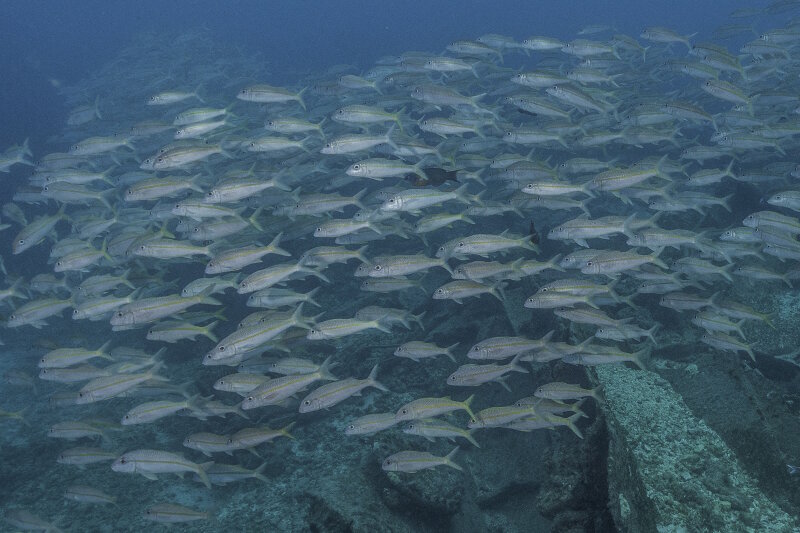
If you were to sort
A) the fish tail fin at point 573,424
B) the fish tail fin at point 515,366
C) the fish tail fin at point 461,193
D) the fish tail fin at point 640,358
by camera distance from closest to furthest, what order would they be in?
1. the fish tail fin at point 573,424
2. the fish tail fin at point 640,358
3. the fish tail fin at point 515,366
4. the fish tail fin at point 461,193

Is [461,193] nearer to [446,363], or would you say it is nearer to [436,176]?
[436,176]

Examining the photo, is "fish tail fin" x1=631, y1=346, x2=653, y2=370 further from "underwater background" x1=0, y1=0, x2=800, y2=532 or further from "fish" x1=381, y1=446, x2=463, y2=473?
"fish" x1=381, y1=446, x2=463, y2=473

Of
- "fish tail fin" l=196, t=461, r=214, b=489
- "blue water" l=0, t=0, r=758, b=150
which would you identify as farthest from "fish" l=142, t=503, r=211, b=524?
"blue water" l=0, t=0, r=758, b=150

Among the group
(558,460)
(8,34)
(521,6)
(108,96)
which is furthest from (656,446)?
(521,6)

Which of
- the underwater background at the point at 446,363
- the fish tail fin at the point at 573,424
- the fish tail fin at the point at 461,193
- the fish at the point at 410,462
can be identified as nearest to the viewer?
the underwater background at the point at 446,363

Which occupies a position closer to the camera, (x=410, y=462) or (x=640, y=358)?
(x=410, y=462)

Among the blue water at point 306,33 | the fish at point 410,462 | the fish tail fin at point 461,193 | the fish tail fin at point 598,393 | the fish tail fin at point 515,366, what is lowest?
the fish at point 410,462

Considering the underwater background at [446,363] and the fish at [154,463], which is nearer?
the underwater background at [446,363]

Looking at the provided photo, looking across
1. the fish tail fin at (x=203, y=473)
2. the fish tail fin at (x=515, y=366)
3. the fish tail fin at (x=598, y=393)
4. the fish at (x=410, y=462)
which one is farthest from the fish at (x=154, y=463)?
the fish tail fin at (x=598, y=393)

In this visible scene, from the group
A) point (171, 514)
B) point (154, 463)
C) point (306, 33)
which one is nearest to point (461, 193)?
point (154, 463)

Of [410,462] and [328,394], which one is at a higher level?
[328,394]

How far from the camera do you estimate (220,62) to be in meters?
27.1

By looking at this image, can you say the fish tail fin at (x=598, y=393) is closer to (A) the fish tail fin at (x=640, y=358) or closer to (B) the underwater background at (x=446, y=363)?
(B) the underwater background at (x=446, y=363)

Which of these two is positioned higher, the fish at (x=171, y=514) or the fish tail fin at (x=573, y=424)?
the fish tail fin at (x=573, y=424)
